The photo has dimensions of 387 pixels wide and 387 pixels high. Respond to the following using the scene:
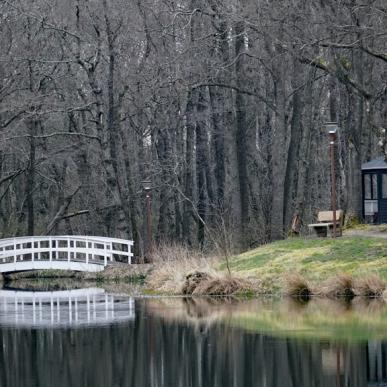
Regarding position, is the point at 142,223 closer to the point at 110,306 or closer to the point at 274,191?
the point at 274,191

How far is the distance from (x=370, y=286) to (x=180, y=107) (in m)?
24.6

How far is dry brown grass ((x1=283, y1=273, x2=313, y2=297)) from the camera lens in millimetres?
28522

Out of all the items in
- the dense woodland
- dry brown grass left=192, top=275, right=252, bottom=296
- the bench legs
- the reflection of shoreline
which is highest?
the dense woodland

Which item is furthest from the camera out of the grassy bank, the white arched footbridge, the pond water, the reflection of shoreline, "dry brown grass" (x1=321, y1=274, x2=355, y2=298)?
the white arched footbridge

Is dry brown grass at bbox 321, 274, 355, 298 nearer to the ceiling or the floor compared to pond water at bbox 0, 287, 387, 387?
nearer to the ceiling

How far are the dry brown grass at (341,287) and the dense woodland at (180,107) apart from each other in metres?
6.95

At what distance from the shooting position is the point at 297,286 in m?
28.7

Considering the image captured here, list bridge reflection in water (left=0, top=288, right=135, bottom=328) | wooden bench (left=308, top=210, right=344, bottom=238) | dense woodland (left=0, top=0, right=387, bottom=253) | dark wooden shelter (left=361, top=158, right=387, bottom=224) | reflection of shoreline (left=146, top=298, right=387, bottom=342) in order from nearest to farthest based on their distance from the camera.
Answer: reflection of shoreline (left=146, top=298, right=387, bottom=342), bridge reflection in water (left=0, top=288, right=135, bottom=328), wooden bench (left=308, top=210, right=344, bottom=238), dense woodland (left=0, top=0, right=387, bottom=253), dark wooden shelter (left=361, top=158, right=387, bottom=224)

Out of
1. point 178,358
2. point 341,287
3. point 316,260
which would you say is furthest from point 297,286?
point 178,358

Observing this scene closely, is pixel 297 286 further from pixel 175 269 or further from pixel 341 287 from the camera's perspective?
pixel 175 269

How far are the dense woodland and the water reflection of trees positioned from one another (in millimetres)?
13861

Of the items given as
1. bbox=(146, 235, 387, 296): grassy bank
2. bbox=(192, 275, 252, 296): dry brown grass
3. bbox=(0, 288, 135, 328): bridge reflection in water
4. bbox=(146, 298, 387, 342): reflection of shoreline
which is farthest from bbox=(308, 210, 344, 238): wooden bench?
bbox=(146, 298, 387, 342): reflection of shoreline

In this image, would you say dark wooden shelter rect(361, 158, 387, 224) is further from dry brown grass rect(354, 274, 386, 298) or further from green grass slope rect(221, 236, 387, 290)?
dry brown grass rect(354, 274, 386, 298)

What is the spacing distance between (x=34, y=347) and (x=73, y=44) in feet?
93.3
